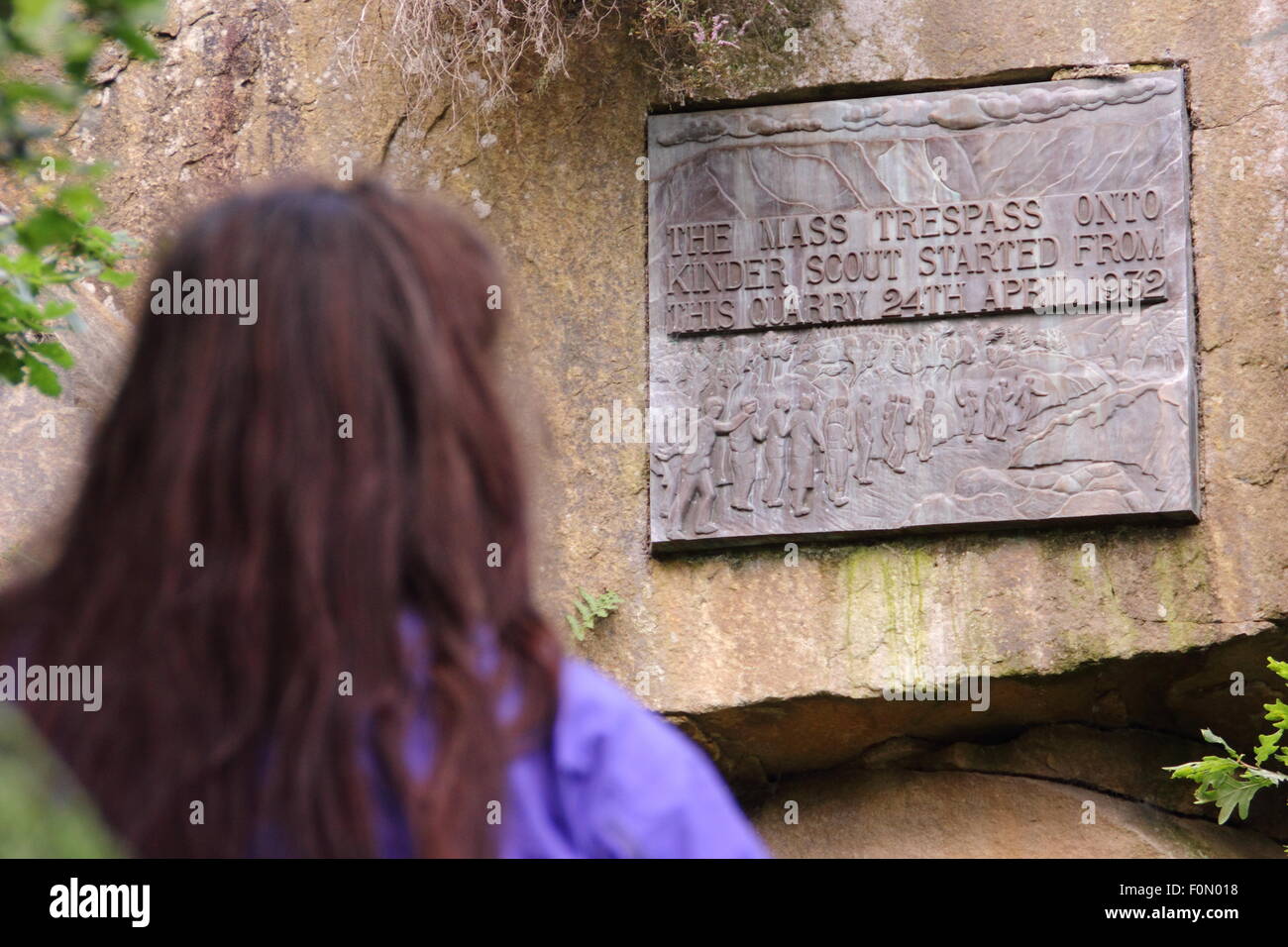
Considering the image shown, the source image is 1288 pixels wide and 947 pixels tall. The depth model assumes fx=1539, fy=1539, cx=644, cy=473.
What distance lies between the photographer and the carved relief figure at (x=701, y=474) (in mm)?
4816

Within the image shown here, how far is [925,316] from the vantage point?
484 centimetres

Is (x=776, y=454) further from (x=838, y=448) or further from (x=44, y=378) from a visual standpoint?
(x=44, y=378)

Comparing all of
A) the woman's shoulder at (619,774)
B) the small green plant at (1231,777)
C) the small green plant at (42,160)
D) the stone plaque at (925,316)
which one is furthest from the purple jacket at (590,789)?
the stone plaque at (925,316)

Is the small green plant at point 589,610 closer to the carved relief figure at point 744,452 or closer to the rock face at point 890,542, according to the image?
the rock face at point 890,542

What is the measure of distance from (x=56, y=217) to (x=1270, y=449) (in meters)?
3.66

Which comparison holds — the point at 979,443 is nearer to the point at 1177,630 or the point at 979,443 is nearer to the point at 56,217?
the point at 1177,630

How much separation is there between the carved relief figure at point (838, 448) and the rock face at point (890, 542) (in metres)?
0.20

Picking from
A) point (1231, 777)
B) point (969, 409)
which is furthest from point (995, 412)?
point (1231, 777)

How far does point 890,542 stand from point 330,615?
3.83 meters

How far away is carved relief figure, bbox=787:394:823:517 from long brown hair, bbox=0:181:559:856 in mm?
3639

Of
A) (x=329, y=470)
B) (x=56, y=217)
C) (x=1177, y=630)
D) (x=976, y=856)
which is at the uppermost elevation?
(x=56, y=217)

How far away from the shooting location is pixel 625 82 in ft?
17.0

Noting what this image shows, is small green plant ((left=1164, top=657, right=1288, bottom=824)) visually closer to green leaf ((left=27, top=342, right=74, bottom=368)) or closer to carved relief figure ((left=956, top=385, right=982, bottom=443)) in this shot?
carved relief figure ((left=956, top=385, right=982, bottom=443))

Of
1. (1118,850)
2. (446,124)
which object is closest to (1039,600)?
(1118,850)
